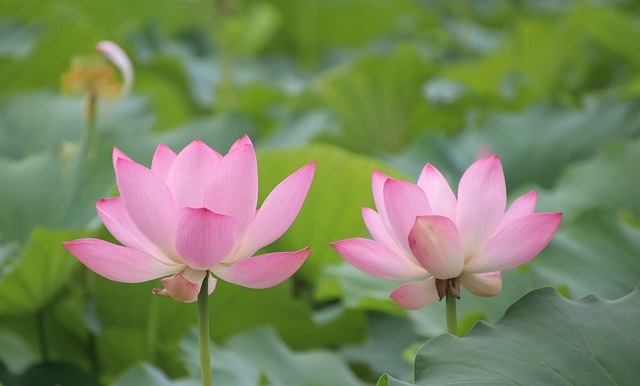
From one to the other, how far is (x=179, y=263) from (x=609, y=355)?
0.88ft

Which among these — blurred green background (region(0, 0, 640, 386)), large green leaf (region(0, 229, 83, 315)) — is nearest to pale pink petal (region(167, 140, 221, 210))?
blurred green background (region(0, 0, 640, 386))

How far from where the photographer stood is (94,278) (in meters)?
1.11

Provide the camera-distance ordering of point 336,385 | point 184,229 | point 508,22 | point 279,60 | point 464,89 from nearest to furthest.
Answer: point 184,229, point 336,385, point 464,89, point 279,60, point 508,22

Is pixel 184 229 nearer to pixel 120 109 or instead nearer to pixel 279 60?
pixel 120 109

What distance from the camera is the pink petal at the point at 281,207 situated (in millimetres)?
496

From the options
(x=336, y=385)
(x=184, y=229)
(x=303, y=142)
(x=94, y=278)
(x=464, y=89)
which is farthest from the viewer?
(x=464, y=89)

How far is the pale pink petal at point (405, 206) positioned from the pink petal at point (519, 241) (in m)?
0.04

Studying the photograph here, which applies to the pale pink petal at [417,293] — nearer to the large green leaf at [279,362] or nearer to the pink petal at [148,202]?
the pink petal at [148,202]

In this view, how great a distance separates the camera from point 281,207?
0.50 metres

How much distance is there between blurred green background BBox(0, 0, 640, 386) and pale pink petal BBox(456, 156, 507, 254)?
234mm

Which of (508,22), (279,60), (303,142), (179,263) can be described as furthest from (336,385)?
(508,22)

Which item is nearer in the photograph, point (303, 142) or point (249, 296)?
point (249, 296)

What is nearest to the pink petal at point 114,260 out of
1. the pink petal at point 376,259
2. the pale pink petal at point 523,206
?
the pink petal at point 376,259

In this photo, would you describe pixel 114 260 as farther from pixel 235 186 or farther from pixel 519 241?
pixel 519 241
